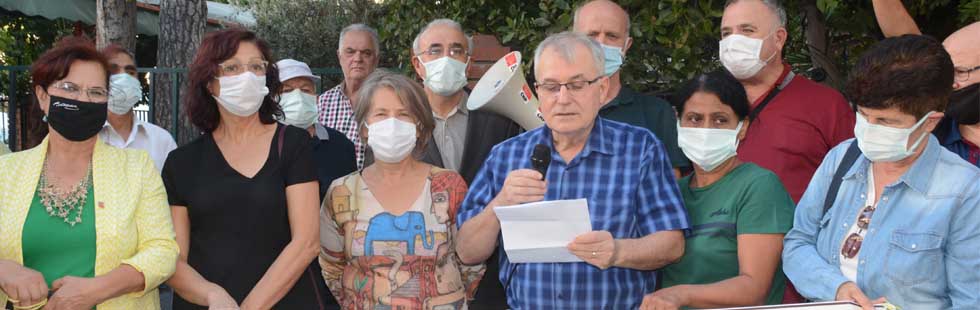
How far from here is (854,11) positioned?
6.47m

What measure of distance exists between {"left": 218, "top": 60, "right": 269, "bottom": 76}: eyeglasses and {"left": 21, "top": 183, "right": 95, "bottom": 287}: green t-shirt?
0.84m

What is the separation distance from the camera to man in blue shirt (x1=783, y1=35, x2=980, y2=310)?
2.75 metres

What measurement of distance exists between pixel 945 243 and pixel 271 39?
46.2ft

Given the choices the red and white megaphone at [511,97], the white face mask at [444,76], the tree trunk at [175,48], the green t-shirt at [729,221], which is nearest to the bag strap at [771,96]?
the green t-shirt at [729,221]

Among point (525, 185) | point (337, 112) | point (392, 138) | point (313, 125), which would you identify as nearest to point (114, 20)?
point (337, 112)

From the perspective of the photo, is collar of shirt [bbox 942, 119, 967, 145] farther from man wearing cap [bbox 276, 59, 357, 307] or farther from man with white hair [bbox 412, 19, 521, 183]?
man wearing cap [bbox 276, 59, 357, 307]

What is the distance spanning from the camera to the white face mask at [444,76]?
4.93 meters

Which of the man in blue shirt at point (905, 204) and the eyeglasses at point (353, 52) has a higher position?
the eyeglasses at point (353, 52)

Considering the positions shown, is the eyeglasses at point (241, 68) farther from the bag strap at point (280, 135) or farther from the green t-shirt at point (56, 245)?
the green t-shirt at point (56, 245)

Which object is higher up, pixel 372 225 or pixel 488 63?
pixel 488 63

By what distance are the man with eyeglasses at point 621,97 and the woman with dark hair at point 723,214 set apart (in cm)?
52

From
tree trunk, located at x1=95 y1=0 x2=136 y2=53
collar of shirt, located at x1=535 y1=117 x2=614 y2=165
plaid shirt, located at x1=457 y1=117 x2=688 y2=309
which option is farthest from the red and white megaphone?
tree trunk, located at x1=95 y1=0 x2=136 y2=53

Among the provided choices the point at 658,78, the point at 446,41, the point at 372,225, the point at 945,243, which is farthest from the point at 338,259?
the point at 658,78

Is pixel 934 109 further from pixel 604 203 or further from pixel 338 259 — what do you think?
pixel 338 259
